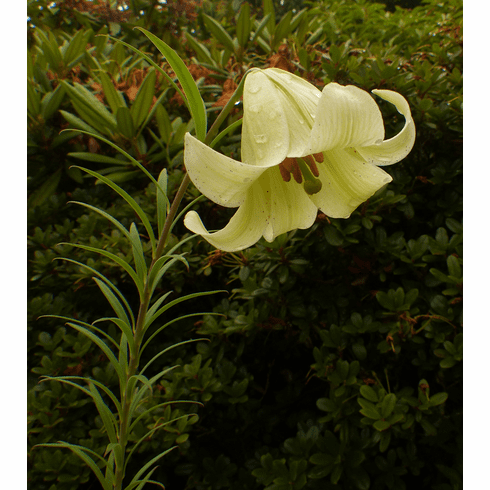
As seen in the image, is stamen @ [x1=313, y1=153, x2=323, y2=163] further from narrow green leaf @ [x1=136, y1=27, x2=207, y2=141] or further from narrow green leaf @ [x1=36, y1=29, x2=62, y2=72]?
narrow green leaf @ [x1=36, y1=29, x2=62, y2=72]

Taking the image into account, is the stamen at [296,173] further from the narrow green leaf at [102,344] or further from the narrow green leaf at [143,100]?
the narrow green leaf at [143,100]

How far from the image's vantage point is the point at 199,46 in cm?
179

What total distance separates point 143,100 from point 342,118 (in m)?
1.12

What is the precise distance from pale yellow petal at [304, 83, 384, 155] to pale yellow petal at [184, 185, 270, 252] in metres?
0.16

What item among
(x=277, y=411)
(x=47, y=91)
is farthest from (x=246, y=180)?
(x=47, y=91)

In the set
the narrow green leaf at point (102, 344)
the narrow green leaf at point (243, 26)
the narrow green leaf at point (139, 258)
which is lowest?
the narrow green leaf at point (102, 344)

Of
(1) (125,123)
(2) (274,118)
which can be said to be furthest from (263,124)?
(1) (125,123)

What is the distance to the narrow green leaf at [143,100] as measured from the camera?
4.55ft

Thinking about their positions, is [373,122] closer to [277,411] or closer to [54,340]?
[277,411]

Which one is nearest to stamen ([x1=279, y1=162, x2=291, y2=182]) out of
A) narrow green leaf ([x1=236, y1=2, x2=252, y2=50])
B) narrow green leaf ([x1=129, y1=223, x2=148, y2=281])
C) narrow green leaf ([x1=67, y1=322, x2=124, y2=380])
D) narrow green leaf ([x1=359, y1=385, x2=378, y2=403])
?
narrow green leaf ([x1=129, y1=223, x2=148, y2=281])

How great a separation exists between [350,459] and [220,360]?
1.38ft

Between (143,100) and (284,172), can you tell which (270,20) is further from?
(284,172)

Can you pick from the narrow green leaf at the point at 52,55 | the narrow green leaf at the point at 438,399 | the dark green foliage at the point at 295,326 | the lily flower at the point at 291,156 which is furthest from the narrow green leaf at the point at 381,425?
the narrow green leaf at the point at 52,55

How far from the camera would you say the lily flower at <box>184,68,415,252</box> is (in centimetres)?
47
